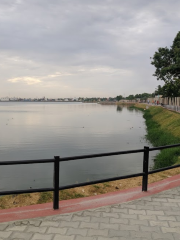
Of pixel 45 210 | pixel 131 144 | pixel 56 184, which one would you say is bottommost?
pixel 131 144

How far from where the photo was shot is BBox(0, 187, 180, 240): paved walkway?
330cm

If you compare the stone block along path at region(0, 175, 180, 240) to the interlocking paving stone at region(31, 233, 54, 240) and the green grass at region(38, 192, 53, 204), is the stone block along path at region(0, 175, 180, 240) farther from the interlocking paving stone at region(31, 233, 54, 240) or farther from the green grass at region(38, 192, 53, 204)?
the green grass at region(38, 192, 53, 204)

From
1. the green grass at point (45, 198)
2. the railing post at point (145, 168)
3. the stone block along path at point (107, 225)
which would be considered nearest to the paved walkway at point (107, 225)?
the stone block along path at point (107, 225)

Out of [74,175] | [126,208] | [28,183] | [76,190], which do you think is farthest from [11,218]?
[74,175]

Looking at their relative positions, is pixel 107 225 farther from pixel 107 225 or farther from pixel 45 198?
pixel 45 198

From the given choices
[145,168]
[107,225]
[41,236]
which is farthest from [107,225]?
[145,168]

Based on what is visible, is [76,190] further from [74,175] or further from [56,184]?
[74,175]

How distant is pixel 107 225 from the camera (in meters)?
3.61

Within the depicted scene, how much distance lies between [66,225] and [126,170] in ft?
26.4

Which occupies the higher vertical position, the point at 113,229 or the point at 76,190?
the point at 113,229

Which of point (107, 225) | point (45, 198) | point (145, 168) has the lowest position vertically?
point (45, 198)

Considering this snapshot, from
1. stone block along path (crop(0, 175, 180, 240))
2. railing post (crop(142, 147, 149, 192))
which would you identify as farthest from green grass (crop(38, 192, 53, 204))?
railing post (crop(142, 147, 149, 192))

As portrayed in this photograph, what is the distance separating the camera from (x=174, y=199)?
4.66 metres

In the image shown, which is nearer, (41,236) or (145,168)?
(41,236)
